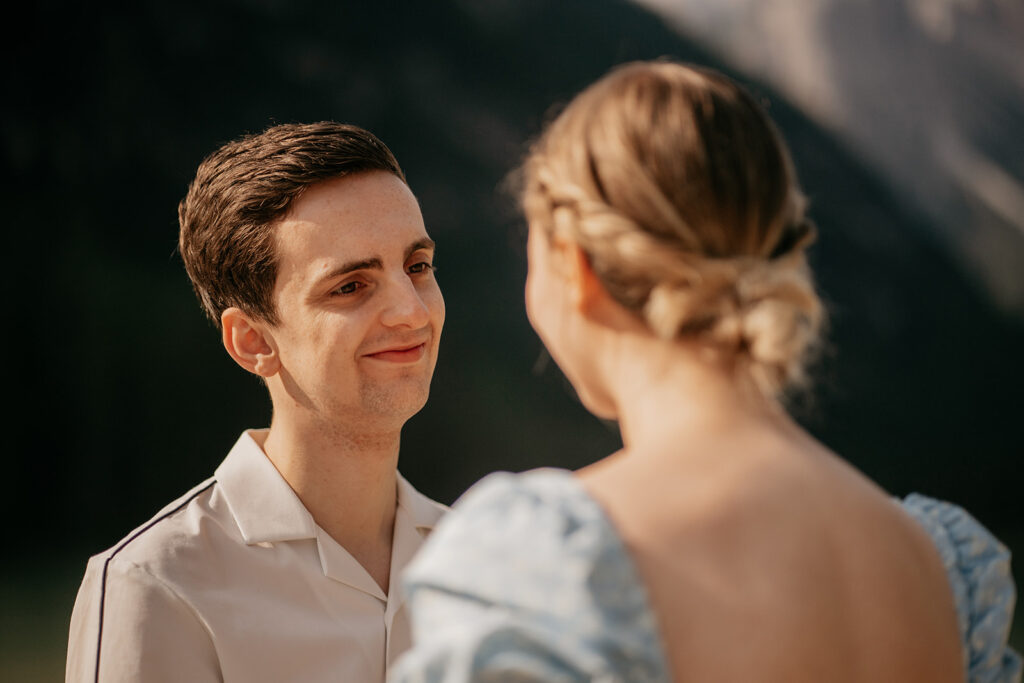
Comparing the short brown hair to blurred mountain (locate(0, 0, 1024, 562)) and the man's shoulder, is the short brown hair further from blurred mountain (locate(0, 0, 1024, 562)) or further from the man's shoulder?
blurred mountain (locate(0, 0, 1024, 562))

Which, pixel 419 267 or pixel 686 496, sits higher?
pixel 419 267

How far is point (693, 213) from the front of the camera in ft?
2.74

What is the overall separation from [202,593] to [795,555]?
908 mm

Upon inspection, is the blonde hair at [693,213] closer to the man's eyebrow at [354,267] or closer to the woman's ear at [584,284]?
the woman's ear at [584,284]

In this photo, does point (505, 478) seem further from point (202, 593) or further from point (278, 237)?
point (278, 237)

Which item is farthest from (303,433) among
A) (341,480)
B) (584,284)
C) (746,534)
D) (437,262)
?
(437,262)

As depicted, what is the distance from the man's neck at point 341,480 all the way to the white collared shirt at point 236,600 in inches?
1.2

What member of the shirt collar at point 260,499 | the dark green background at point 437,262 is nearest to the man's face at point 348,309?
the shirt collar at point 260,499

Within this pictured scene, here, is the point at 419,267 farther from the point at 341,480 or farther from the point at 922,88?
the point at 922,88

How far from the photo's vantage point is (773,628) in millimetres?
779

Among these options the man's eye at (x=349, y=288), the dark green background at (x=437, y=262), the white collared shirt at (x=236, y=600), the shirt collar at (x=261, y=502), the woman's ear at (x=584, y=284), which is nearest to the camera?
the woman's ear at (x=584, y=284)

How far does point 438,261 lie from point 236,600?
10.6ft

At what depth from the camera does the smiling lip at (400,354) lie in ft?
5.32

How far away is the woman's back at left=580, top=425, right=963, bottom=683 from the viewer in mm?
773
